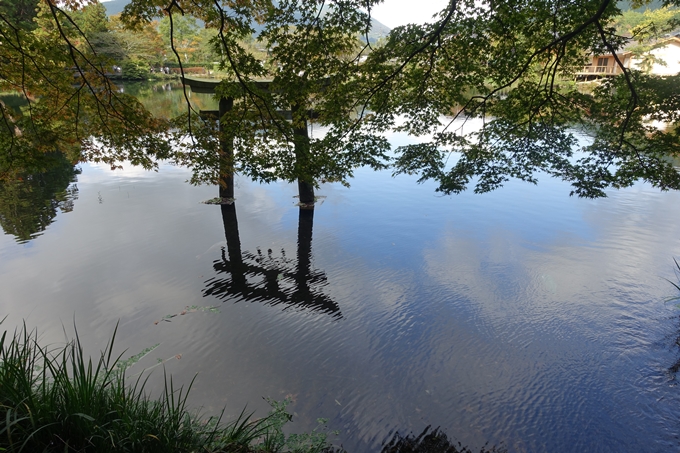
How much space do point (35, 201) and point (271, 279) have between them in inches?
397

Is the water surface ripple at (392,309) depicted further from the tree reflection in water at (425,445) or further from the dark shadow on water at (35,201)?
the dark shadow on water at (35,201)

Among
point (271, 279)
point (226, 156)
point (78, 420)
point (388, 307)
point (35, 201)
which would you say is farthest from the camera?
point (35, 201)

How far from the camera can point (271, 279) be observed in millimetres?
7953

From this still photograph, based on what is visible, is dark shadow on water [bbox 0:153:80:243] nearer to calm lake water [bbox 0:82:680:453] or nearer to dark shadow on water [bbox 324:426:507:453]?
calm lake water [bbox 0:82:680:453]

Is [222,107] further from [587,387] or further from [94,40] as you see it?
[94,40]

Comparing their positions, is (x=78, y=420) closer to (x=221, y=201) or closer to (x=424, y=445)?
(x=424, y=445)

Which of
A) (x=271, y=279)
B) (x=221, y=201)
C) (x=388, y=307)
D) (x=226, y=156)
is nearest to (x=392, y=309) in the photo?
(x=388, y=307)

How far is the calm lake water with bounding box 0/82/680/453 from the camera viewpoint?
15.2 feet

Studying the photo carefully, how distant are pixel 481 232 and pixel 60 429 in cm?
998

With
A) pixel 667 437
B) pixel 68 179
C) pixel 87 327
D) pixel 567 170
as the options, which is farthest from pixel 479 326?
pixel 68 179

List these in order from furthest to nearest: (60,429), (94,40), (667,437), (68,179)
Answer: (94,40), (68,179), (667,437), (60,429)

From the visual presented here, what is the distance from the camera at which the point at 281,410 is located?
4.56 m

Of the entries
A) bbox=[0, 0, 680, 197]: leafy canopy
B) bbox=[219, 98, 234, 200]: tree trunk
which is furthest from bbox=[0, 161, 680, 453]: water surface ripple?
bbox=[0, 0, 680, 197]: leafy canopy

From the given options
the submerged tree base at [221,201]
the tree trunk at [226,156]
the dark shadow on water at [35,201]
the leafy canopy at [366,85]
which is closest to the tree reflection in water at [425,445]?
the leafy canopy at [366,85]
